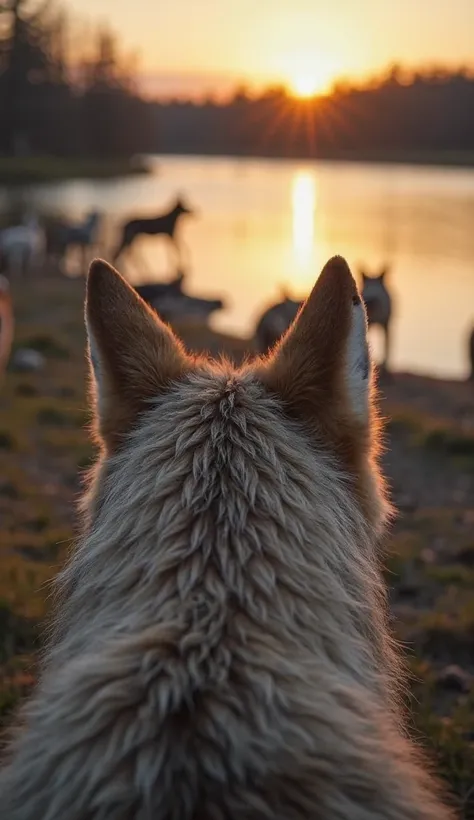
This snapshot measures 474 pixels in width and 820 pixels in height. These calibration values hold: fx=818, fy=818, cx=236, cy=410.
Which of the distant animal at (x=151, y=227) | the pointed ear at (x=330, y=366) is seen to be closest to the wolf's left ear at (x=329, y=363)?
the pointed ear at (x=330, y=366)

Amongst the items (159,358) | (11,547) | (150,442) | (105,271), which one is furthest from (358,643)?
(11,547)

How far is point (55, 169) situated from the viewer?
61.7 meters

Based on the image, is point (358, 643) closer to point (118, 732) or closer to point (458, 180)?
point (118, 732)

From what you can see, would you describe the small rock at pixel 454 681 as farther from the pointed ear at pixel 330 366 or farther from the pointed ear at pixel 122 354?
the pointed ear at pixel 122 354

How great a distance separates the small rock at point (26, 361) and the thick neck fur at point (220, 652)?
1067 centimetres

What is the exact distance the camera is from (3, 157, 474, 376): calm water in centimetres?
1903

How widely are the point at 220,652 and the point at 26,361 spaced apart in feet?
37.3

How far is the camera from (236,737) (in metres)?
1.39

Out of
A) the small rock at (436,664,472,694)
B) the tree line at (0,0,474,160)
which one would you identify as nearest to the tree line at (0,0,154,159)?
the tree line at (0,0,474,160)

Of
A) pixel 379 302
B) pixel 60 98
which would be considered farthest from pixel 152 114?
pixel 379 302

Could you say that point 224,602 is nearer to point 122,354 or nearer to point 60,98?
point 122,354

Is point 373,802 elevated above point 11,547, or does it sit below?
above

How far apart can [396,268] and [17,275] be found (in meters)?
11.5

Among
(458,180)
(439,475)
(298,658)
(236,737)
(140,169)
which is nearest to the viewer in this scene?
(236,737)
